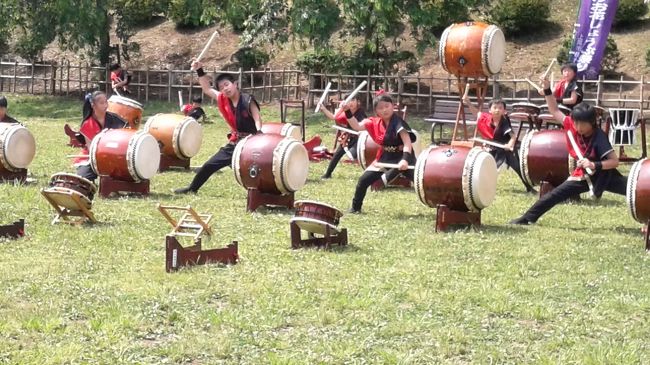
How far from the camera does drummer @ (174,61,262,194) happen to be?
34.0ft

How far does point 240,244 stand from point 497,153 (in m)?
4.69

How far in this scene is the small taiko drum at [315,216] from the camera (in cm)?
712

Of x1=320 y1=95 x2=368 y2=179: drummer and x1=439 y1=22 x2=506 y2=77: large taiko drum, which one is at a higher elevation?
x1=439 y1=22 x2=506 y2=77: large taiko drum

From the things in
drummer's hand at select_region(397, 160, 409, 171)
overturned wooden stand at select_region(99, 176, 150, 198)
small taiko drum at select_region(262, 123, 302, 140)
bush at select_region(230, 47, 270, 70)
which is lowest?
overturned wooden stand at select_region(99, 176, 150, 198)

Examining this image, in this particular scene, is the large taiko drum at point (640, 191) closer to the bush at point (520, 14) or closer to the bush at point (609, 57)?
the bush at point (609, 57)

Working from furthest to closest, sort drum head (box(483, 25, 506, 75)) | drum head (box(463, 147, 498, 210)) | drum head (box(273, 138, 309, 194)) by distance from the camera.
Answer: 1. drum head (box(483, 25, 506, 75))
2. drum head (box(273, 138, 309, 194))
3. drum head (box(463, 147, 498, 210))

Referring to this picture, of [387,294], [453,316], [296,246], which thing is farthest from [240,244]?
[453,316]

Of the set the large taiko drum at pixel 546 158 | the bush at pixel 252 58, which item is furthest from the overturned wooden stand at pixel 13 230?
the bush at pixel 252 58

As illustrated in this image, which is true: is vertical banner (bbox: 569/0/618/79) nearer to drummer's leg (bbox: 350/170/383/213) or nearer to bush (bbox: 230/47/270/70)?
bush (bbox: 230/47/270/70)

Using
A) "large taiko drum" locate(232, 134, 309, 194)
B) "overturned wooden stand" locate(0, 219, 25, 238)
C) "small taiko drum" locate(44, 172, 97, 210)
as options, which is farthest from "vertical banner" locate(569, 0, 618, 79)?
"overturned wooden stand" locate(0, 219, 25, 238)

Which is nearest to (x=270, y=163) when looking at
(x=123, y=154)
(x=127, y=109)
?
(x=123, y=154)

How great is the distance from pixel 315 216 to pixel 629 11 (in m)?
19.5

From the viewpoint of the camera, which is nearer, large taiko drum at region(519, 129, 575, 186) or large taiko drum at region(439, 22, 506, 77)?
large taiko drum at region(519, 129, 575, 186)

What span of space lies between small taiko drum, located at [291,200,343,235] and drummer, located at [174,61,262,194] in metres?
3.27
